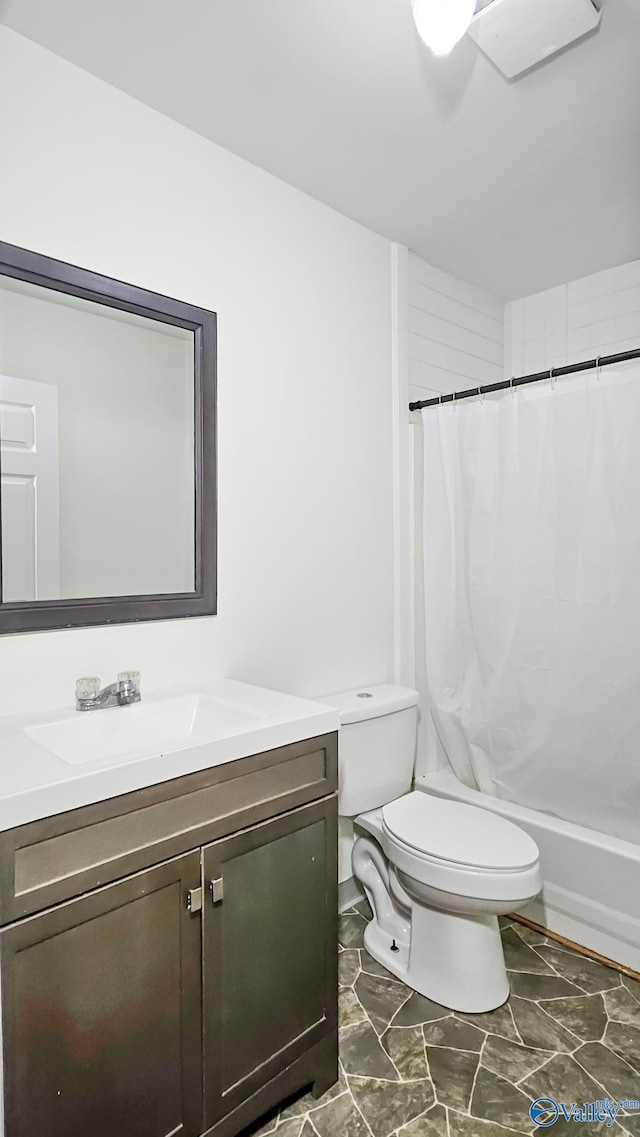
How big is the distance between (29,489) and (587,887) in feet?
6.78

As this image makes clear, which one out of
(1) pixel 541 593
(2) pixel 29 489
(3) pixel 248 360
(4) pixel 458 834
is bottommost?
(4) pixel 458 834

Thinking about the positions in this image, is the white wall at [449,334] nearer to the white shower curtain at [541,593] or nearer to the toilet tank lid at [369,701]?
the white shower curtain at [541,593]

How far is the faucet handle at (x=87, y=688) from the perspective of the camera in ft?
4.88

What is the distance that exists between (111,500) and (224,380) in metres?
0.50

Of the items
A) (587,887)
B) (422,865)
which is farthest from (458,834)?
(587,887)

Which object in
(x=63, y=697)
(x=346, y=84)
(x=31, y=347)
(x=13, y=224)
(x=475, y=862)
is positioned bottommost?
(x=475, y=862)

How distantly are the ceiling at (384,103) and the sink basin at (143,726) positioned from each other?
1.55 meters

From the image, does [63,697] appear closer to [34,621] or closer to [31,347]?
[34,621]

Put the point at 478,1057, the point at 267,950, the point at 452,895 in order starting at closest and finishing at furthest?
the point at 267,950
the point at 478,1057
the point at 452,895

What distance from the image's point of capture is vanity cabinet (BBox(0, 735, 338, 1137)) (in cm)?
103

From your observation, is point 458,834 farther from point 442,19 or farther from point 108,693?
point 442,19

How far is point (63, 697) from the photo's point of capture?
153 cm

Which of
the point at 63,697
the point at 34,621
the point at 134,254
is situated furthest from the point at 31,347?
the point at 63,697
